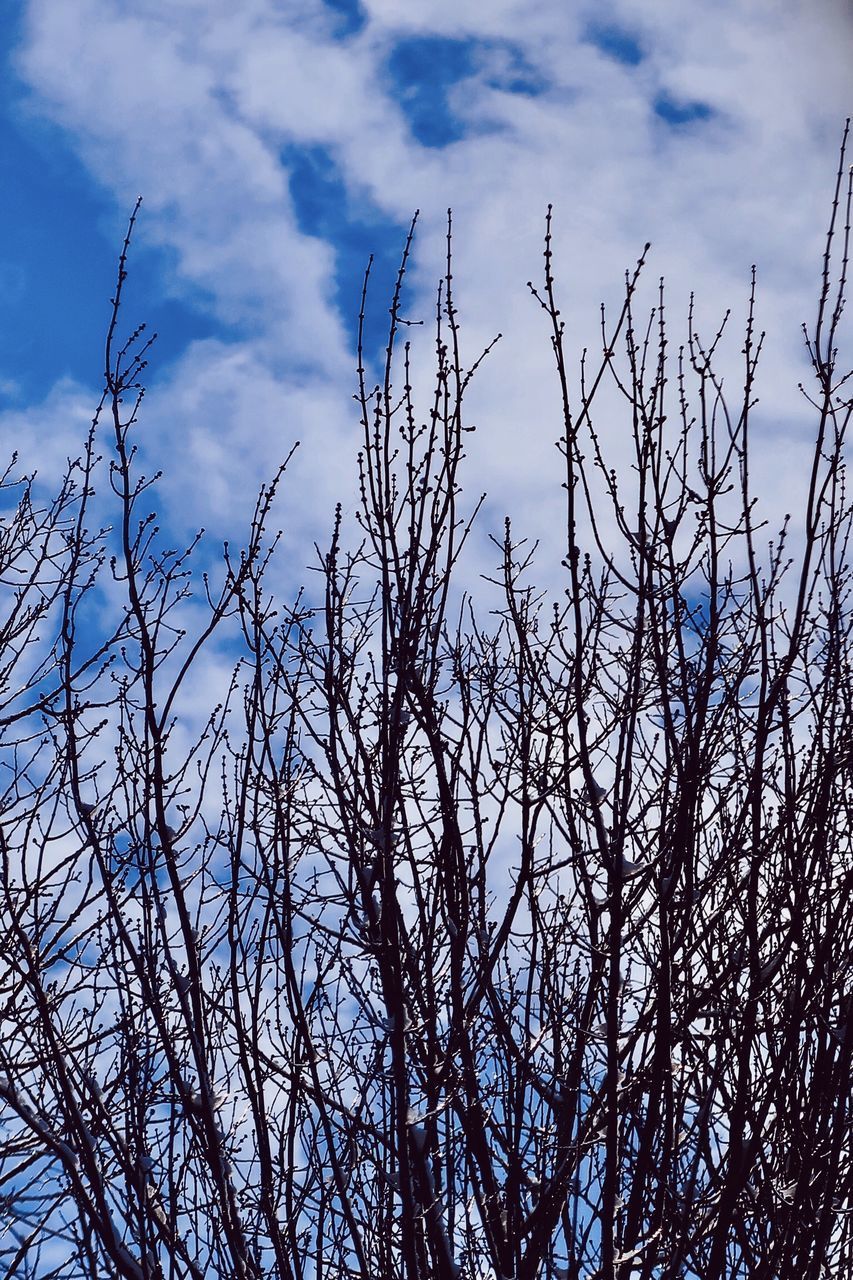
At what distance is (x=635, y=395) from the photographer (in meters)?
3.32

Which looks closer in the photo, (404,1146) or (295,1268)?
(404,1146)

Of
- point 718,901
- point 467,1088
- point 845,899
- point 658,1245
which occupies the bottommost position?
point 658,1245

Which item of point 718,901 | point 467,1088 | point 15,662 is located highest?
point 15,662

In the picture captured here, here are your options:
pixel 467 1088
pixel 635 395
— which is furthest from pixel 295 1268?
pixel 635 395

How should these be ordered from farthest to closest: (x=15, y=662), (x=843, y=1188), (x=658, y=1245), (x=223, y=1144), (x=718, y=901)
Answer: (x=15, y=662) → (x=718, y=901) → (x=843, y=1188) → (x=223, y=1144) → (x=658, y=1245)

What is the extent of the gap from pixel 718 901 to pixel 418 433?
86.9 inches

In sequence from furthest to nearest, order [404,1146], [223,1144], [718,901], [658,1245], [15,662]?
[15,662] < [718,901] < [223,1144] < [658,1245] < [404,1146]

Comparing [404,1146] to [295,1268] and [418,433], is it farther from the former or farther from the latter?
[418,433]

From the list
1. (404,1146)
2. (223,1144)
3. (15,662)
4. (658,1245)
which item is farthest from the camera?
(15,662)

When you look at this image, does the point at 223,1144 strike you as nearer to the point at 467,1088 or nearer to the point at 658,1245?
the point at 467,1088

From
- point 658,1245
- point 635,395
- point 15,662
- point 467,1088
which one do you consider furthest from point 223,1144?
point 15,662

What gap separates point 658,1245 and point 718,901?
4.84ft

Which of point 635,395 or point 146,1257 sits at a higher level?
point 635,395

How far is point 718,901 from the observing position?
13.5 feet
